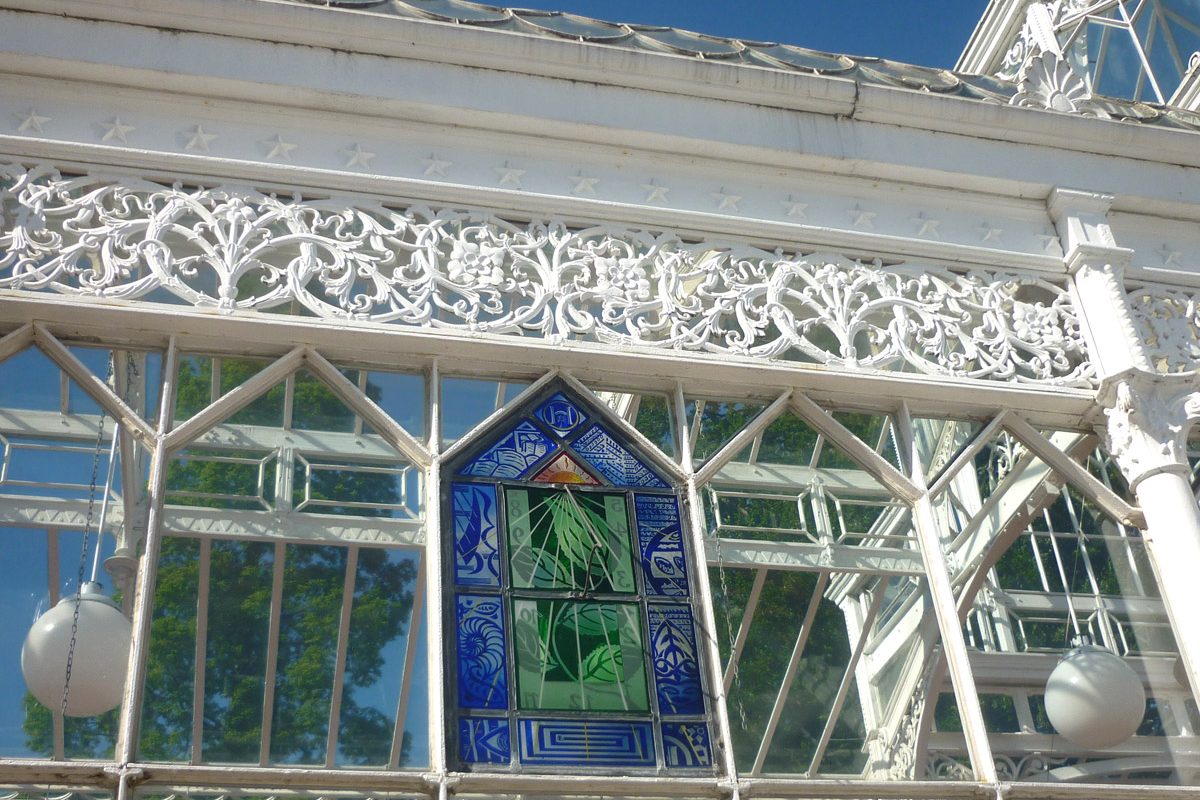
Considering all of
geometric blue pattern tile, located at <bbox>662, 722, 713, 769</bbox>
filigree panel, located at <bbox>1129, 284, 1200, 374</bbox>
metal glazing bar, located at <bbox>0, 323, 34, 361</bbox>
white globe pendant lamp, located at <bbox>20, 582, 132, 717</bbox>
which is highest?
filigree panel, located at <bbox>1129, 284, 1200, 374</bbox>

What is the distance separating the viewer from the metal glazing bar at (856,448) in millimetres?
5836

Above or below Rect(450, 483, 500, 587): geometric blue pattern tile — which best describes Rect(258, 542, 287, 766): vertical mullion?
below

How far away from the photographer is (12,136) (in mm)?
5660

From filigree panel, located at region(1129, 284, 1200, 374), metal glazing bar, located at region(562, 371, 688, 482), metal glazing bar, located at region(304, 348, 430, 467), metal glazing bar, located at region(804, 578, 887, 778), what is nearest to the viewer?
metal glazing bar, located at region(804, 578, 887, 778)

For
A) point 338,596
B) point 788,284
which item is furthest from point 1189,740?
point 338,596

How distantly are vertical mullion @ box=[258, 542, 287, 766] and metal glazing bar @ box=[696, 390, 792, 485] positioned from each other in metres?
1.59

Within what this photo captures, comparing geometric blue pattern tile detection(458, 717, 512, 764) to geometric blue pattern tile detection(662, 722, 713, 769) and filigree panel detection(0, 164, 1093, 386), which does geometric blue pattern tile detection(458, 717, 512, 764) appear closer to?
geometric blue pattern tile detection(662, 722, 713, 769)

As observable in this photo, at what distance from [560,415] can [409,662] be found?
120cm

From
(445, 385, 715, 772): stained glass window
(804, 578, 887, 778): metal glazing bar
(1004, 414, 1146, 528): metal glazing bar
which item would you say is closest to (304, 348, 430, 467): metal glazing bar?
(445, 385, 715, 772): stained glass window

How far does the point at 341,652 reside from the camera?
498 cm

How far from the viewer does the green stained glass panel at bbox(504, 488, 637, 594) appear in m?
5.29

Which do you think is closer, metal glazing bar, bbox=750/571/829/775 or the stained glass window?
the stained glass window

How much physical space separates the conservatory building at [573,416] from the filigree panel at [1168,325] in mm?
31

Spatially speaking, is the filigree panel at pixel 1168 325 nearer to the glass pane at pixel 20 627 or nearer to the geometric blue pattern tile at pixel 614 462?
the geometric blue pattern tile at pixel 614 462
